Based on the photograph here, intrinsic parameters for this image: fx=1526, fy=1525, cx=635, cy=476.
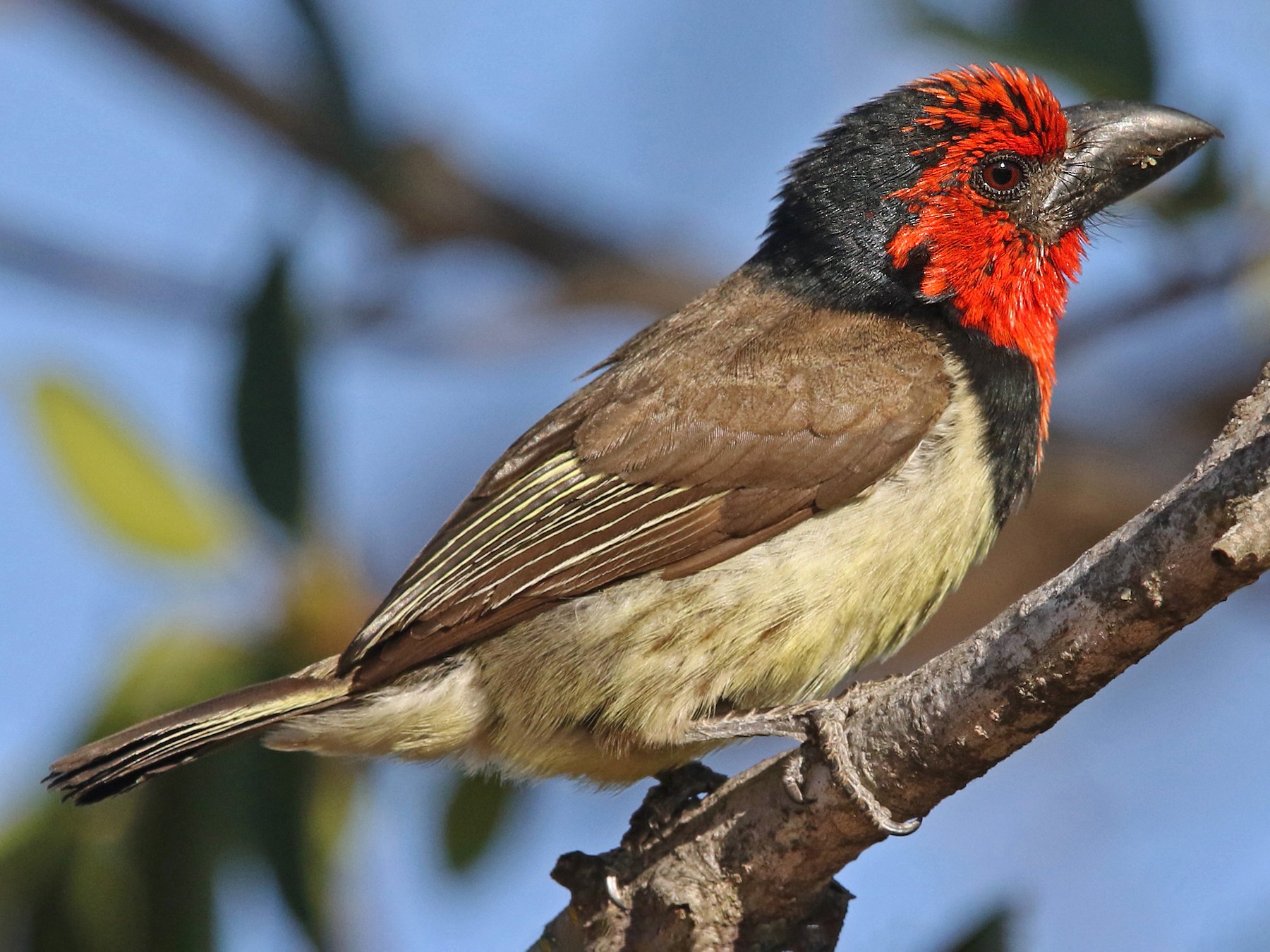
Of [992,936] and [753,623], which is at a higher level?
[753,623]

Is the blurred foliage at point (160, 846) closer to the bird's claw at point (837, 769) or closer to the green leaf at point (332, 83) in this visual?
the bird's claw at point (837, 769)

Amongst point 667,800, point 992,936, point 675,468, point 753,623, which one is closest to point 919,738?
point 992,936

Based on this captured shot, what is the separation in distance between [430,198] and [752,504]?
2294 millimetres

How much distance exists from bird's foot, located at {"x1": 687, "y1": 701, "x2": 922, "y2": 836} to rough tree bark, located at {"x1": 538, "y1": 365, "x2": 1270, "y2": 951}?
1cm

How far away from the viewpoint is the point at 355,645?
320 centimetres

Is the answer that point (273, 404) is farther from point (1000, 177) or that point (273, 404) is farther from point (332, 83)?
point (1000, 177)

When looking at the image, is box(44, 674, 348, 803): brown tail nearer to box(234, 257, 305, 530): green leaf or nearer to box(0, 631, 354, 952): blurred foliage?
box(0, 631, 354, 952): blurred foliage

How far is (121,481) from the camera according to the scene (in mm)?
3377

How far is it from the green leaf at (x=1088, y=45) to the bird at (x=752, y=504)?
108 millimetres

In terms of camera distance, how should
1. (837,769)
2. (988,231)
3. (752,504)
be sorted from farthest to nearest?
(988,231)
(752,504)
(837,769)

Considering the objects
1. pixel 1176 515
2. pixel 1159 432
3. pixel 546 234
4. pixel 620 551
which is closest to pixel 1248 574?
pixel 1176 515

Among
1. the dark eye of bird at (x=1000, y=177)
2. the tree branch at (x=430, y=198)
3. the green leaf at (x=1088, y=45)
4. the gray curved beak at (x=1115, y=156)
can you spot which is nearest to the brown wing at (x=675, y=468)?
the dark eye of bird at (x=1000, y=177)

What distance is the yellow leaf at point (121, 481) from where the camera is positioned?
10.9ft

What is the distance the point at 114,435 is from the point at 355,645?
75 centimetres
